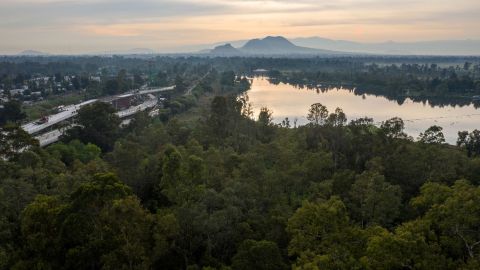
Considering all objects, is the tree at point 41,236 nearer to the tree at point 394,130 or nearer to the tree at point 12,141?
the tree at point 12,141

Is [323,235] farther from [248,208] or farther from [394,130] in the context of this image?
[394,130]

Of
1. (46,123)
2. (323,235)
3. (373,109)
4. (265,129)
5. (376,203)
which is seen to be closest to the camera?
(323,235)

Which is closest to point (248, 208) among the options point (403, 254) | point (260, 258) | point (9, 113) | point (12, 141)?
point (260, 258)

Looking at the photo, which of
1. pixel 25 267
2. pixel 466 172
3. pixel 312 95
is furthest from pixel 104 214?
pixel 312 95

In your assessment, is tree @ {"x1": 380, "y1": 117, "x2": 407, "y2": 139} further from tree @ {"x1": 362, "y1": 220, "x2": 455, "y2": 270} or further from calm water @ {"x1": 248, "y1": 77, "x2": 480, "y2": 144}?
calm water @ {"x1": 248, "y1": 77, "x2": 480, "y2": 144}

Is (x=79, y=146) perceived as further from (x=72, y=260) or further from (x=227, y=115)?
(x=72, y=260)

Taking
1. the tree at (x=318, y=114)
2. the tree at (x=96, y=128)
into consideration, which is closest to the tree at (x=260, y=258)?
the tree at (x=318, y=114)

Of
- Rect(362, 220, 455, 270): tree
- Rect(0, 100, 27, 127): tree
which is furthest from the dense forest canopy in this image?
Rect(0, 100, 27, 127): tree
